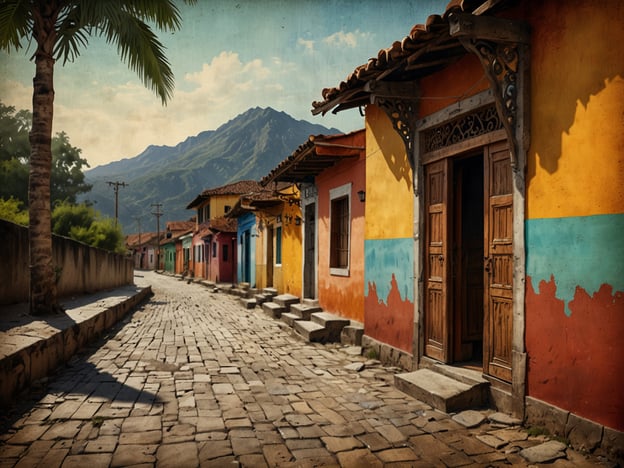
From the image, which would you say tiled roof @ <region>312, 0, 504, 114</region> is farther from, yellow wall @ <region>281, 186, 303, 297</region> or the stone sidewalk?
yellow wall @ <region>281, 186, 303, 297</region>

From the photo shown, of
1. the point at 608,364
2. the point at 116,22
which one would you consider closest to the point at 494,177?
the point at 608,364

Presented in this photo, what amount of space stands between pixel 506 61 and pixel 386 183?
2896 millimetres

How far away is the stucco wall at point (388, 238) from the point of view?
6223mm

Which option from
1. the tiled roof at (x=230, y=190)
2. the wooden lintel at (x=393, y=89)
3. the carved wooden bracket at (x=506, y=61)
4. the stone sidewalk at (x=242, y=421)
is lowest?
the stone sidewalk at (x=242, y=421)

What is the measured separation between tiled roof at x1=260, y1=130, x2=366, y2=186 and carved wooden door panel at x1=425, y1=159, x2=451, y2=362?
10.2 feet

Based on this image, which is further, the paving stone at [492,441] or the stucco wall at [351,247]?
the stucco wall at [351,247]

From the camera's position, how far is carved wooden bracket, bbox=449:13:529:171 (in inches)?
156

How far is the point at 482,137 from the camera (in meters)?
4.81

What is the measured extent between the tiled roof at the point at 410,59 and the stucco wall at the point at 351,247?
6.48ft

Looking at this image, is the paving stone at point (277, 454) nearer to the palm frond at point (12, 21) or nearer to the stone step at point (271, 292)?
the palm frond at point (12, 21)

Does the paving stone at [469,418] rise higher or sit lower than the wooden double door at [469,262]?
lower

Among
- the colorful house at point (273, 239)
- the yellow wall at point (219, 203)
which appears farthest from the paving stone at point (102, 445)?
the yellow wall at point (219, 203)

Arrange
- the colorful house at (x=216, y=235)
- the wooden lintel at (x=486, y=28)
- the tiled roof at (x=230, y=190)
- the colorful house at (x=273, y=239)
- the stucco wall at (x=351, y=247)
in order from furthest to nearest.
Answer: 1. the tiled roof at (x=230, y=190)
2. the colorful house at (x=216, y=235)
3. the colorful house at (x=273, y=239)
4. the stucco wall at (x=351, y=247)
5. the wooden lintel at (x=486, y=28)

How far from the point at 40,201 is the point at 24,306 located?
2067 millimetres
